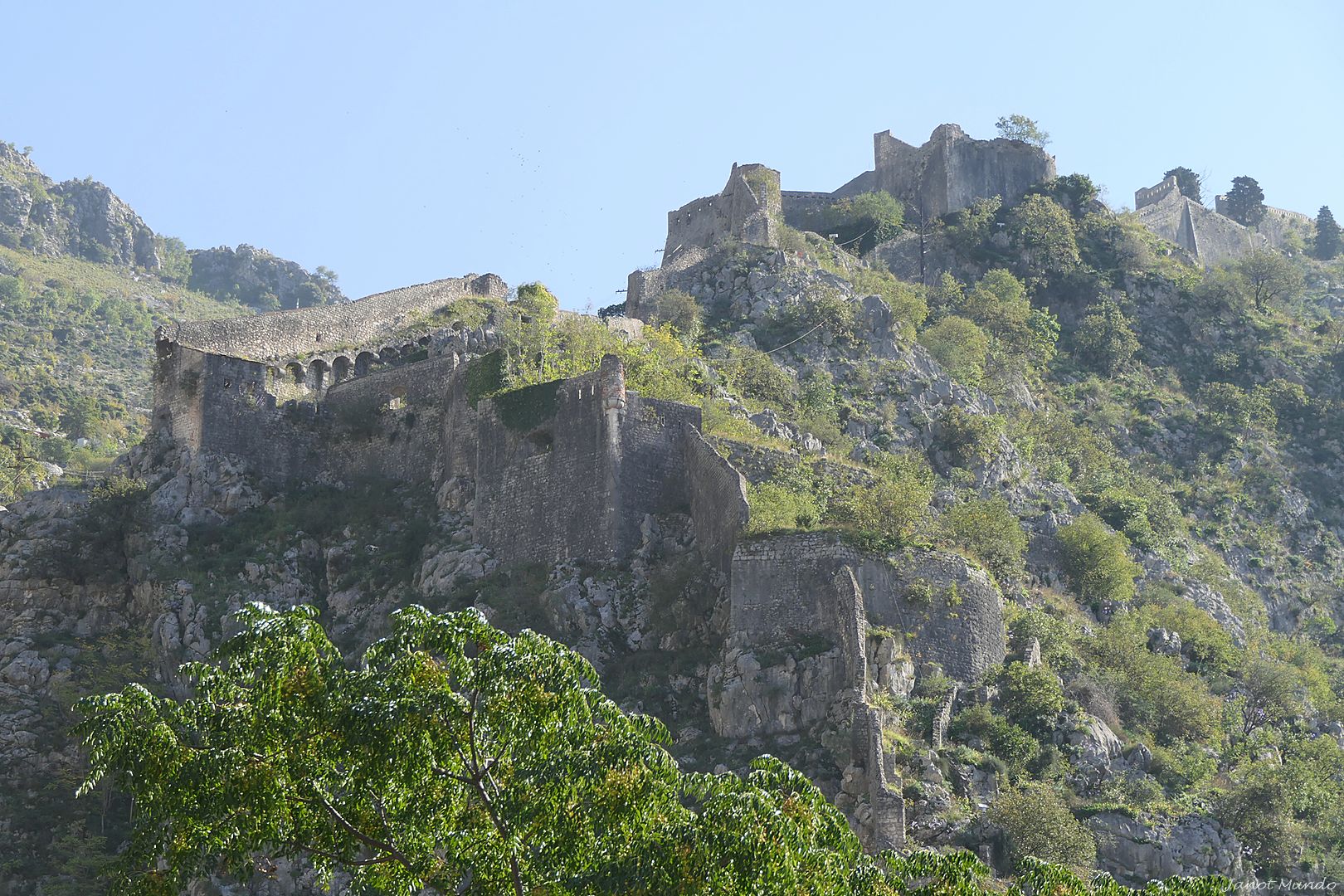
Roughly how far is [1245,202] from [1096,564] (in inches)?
2183

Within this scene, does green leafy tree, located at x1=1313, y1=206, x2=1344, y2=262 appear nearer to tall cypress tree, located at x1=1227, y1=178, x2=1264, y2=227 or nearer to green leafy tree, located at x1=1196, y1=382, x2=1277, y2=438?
tall cypress tree, located at x1=1227, y1=178, x2=1264, y2=227

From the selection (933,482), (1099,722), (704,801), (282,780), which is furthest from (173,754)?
(933,482)

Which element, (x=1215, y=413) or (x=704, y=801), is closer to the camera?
(x=704, y=801)

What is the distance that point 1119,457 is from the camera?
61.6 m

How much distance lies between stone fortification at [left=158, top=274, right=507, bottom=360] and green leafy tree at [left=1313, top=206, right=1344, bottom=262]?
58031mm

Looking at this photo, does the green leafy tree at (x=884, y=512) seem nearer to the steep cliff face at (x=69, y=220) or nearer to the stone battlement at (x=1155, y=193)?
the stone battlement at (x=1155, y=193)

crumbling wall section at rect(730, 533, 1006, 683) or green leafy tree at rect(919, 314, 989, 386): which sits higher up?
green leafy tree at rect(919, 314, 989, 386)

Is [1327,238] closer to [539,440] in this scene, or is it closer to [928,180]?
[928,180]

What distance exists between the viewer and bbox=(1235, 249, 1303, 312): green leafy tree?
246 feet

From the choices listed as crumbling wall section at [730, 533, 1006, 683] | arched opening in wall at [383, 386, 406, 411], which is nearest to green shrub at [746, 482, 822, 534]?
crumbling wall section at [730, 533, 1006, 683]

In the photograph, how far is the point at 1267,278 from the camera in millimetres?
75312

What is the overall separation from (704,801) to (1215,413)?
46642 millimetres

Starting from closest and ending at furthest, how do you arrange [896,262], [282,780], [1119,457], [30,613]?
1. [282,780]
2. [30,613]
3. [1119,457]
4. [896,262]

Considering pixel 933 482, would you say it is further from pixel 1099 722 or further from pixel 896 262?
pixel 896 262
